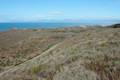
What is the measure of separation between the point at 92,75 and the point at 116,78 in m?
0.89

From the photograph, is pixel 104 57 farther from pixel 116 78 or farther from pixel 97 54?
Result: pixel 116 78

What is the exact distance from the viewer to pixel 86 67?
7656 millimetres

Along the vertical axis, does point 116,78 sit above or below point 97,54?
below

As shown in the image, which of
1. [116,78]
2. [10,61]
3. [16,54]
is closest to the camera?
[116,78]

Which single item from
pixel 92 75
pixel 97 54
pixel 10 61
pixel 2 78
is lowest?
→ pixel 10 61

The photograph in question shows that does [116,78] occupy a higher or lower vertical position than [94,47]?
lower

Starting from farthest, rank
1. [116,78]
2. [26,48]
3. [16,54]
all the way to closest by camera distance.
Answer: [26,48]
[16,54]
[116,78]

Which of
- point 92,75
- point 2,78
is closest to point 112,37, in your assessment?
point 92,75

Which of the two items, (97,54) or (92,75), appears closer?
(92,75)

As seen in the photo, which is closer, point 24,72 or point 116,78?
point 116,78

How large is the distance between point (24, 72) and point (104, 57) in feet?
11.8

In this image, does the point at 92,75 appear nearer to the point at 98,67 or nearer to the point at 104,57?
the point at 98,67

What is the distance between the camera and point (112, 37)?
10.1m

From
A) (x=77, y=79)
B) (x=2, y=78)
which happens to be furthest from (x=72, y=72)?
(x=2, y=78)
